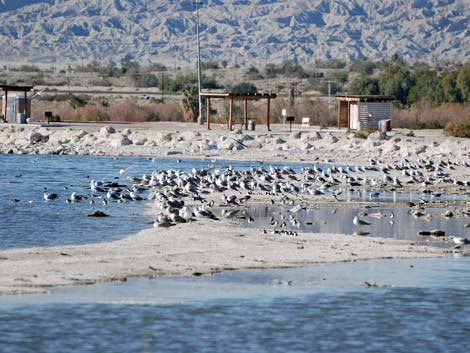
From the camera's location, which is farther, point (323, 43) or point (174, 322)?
point (323, 43)

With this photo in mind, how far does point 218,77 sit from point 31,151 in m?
71.1

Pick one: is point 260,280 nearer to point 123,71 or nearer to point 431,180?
point 431,180

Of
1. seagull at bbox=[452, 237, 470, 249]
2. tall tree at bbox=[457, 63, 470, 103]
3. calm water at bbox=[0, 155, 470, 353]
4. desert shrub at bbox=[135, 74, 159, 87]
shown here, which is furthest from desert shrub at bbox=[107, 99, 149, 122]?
calm water at bbox=[0, 155, 470, 353]

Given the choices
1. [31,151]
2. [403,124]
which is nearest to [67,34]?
[403,124]

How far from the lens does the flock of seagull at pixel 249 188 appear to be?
24.4 m

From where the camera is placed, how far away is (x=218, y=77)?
120812 millimetres

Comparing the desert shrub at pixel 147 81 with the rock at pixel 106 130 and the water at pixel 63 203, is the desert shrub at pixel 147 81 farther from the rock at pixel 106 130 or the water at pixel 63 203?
the water at pixel 63 203

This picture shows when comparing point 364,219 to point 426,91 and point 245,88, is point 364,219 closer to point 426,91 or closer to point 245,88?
point 426,91

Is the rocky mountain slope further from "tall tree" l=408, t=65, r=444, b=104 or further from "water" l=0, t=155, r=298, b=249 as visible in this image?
"water" l=0, t=155, r=298, b=249

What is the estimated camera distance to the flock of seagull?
24359 mm

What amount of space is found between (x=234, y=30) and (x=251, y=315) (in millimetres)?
167160

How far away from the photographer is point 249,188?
1204 inches

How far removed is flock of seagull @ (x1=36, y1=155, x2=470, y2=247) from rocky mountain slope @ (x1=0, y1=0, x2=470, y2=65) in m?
128

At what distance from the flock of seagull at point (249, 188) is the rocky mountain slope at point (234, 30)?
128 metres
